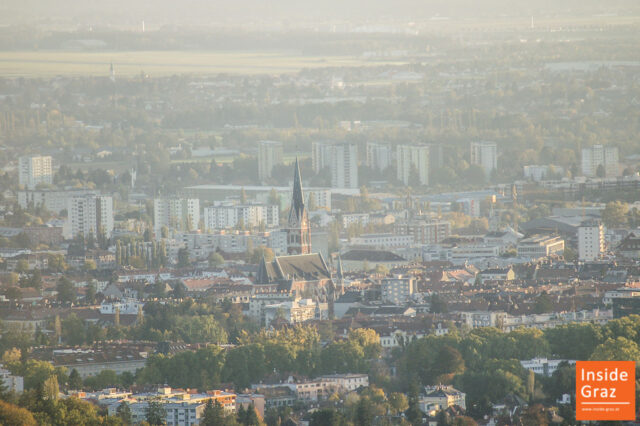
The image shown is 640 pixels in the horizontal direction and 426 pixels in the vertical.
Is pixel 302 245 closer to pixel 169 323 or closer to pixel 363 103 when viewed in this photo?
pixel 169 323

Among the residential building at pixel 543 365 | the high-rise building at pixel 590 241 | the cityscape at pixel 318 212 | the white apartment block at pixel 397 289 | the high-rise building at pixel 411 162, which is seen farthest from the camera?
the high-rise building at pixel 411 162

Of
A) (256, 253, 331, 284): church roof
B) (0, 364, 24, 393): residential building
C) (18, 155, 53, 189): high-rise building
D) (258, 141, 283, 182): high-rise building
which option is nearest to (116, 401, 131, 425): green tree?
(0, 364, 24, 393): residential building

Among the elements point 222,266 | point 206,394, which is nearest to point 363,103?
point 222,266

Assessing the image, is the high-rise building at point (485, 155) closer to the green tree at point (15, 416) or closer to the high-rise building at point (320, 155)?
the high-rise building at point (320, 155)

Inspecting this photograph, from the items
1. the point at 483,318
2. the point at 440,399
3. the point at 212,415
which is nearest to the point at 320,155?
the point at 483,318

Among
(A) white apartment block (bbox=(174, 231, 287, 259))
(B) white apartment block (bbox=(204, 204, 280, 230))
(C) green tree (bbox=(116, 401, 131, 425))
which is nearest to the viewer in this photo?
(C) green tree (bbox=(116, 401, 131, 425))

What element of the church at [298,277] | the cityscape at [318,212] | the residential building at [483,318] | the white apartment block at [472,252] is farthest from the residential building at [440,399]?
the white apartment block at [472,252]

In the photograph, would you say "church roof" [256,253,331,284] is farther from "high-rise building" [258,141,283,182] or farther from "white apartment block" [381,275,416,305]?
"high-rise building" [258,141,283,182]
